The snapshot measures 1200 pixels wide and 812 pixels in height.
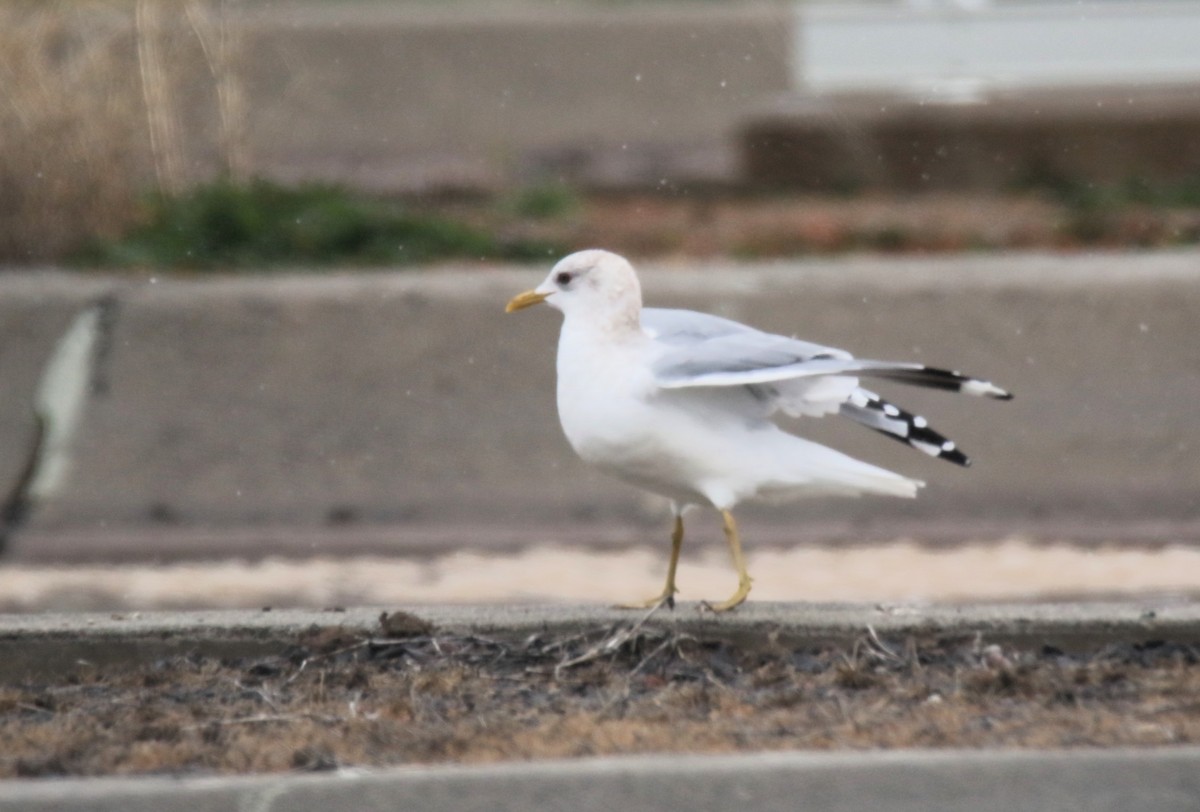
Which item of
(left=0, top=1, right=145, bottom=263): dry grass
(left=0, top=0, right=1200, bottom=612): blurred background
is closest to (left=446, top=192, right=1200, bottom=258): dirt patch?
(left=0, top=0, right=1200, bottom=612): blurred background

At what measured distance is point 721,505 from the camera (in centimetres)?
434

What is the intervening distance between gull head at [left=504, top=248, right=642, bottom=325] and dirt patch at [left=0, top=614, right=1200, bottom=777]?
25.6 inches

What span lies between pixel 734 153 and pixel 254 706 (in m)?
9.84

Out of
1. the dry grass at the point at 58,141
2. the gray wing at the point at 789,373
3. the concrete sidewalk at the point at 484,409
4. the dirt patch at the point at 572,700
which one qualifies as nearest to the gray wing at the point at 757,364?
the gray wing at the point at 789,373

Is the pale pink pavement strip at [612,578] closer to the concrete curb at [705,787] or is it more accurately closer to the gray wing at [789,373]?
the gray wing at [789,373]

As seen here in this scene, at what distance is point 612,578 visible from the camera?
20.9ft

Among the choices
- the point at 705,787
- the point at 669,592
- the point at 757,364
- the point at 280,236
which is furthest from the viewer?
the point at 280,236

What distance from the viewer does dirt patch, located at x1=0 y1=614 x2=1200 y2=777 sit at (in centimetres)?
355

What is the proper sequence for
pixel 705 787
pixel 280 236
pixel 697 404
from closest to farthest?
Answer: pixel 705 787
pixel 697 404
pixel 280 236

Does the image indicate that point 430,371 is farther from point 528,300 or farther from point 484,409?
point 528,300

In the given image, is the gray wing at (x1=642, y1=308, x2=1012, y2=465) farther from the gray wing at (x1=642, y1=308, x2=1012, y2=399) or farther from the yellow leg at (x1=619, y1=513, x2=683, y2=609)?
the yellow leg at (x1=619, y1=513, x2=683, y2=609)

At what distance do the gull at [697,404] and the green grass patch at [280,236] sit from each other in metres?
4.09

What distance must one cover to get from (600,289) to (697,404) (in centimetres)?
32

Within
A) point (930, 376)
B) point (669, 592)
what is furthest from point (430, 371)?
point (930, 376)
